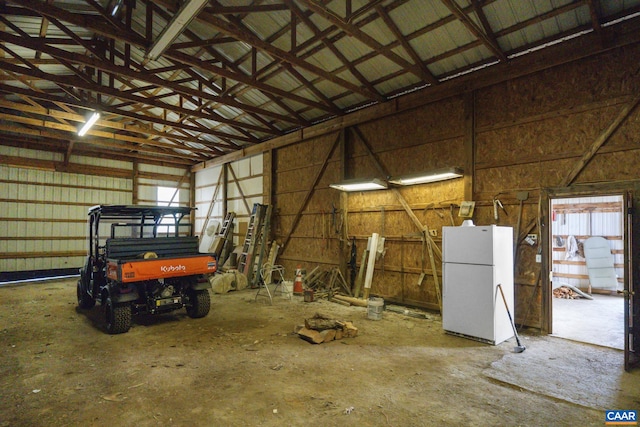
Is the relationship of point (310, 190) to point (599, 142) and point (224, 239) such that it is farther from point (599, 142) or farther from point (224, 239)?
point (599, 142)

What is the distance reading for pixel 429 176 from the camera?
5.86 m

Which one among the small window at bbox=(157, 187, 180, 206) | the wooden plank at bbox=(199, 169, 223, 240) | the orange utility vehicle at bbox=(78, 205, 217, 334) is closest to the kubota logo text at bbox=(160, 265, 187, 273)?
the orange utility vehicle at bbox=(78, 205, 217, 334)

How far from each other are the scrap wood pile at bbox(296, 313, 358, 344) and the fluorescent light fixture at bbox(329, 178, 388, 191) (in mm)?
2847

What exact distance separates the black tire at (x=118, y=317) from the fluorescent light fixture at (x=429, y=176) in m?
4.93

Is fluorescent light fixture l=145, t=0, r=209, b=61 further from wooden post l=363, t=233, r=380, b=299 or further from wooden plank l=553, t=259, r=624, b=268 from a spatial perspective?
wooden plank l=553, t=259, r=624, b=268

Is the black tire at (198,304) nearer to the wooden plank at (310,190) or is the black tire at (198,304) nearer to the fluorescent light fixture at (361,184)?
the fluorescent light fixture at (361,184)

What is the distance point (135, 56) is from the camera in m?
8.05

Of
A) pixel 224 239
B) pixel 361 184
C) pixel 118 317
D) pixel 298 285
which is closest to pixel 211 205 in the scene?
pixel 224 239

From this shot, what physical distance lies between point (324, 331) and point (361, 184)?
3.24 metres

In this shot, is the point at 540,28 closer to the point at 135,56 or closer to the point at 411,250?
the point at 411,250

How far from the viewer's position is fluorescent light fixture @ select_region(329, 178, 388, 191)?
259 inches

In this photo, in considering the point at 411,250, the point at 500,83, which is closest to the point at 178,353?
the point at 411,250

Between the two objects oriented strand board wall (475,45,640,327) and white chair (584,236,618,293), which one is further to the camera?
white chair (584,236,618,293)

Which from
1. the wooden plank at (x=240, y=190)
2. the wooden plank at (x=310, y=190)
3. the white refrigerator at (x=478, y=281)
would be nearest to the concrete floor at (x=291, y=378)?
the white refrigerator at (x=478, y=281)
